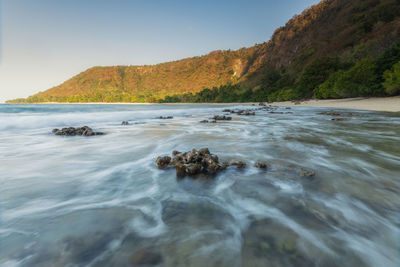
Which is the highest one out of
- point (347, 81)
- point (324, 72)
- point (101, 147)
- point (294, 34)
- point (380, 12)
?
point (294, 34)

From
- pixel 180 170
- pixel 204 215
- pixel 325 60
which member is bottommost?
pixel 204 215

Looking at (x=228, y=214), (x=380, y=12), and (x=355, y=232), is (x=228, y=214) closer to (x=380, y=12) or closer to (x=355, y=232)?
(x=355, y=232)

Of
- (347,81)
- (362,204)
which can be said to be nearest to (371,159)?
(362,204)

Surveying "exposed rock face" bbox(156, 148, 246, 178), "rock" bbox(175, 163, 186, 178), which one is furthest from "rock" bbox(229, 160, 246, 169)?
"rock" bbox(175, 163, 186, 178)

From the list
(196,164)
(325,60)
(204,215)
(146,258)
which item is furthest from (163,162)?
(325,60)

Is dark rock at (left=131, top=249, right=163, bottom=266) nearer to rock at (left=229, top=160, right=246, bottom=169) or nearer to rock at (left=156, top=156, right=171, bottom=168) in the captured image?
rock at (left=156, top=156, right=171, bottom=168)

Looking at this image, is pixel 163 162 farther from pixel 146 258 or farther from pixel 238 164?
pixel 146 258

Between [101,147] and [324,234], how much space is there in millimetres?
6563

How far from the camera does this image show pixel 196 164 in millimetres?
3809

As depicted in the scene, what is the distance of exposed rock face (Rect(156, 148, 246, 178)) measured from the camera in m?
3.70

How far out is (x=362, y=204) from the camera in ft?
8.52

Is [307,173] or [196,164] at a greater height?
[196,164]

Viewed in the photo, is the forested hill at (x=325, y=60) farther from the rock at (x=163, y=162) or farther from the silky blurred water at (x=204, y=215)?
the rock at (x=163, y=162)

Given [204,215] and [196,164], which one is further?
[196,164]
